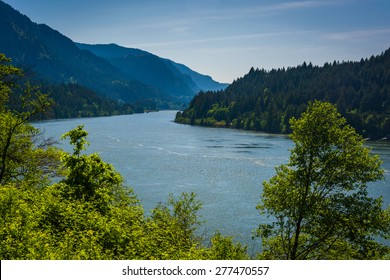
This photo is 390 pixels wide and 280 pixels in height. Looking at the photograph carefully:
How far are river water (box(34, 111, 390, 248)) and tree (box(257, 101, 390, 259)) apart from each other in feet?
40.2

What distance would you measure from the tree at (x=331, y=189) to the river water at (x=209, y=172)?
12.2m

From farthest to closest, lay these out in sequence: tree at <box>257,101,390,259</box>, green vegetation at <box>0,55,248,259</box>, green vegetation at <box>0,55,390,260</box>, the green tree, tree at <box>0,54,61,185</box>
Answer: tree at <box>0,54,61,185</box>
the green tree
tree at <box>257,101,390,259</box>
green vegetation at <box>0,55,390,260</box>
green vegetation at <box>0,55,248,259</box>

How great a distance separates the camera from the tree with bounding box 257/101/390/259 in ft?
87.1

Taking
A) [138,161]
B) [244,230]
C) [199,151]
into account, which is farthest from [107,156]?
[244,230]

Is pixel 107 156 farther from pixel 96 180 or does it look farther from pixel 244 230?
pixel 96 180

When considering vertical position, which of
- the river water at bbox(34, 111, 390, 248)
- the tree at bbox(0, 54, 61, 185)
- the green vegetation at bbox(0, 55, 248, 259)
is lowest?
the river water at bbox(34, 111, 390, 248)

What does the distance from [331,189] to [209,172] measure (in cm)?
6200

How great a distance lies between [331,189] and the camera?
27.8 m

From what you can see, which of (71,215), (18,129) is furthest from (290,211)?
(18,129)

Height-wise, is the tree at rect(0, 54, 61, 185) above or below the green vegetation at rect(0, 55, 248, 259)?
above

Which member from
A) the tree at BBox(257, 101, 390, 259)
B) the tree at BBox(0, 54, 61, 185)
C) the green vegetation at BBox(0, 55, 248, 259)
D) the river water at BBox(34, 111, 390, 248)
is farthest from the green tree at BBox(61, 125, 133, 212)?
the river water at BBox(34, 111, 390, 248)

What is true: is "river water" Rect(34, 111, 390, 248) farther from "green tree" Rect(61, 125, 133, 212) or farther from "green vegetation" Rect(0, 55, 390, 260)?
"green tree" Rect(61, 125, 133, 212)

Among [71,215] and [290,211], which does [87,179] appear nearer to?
[71,215]

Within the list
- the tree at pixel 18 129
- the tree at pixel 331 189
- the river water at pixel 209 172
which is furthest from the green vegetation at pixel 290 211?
the river water at pixel 209 172
